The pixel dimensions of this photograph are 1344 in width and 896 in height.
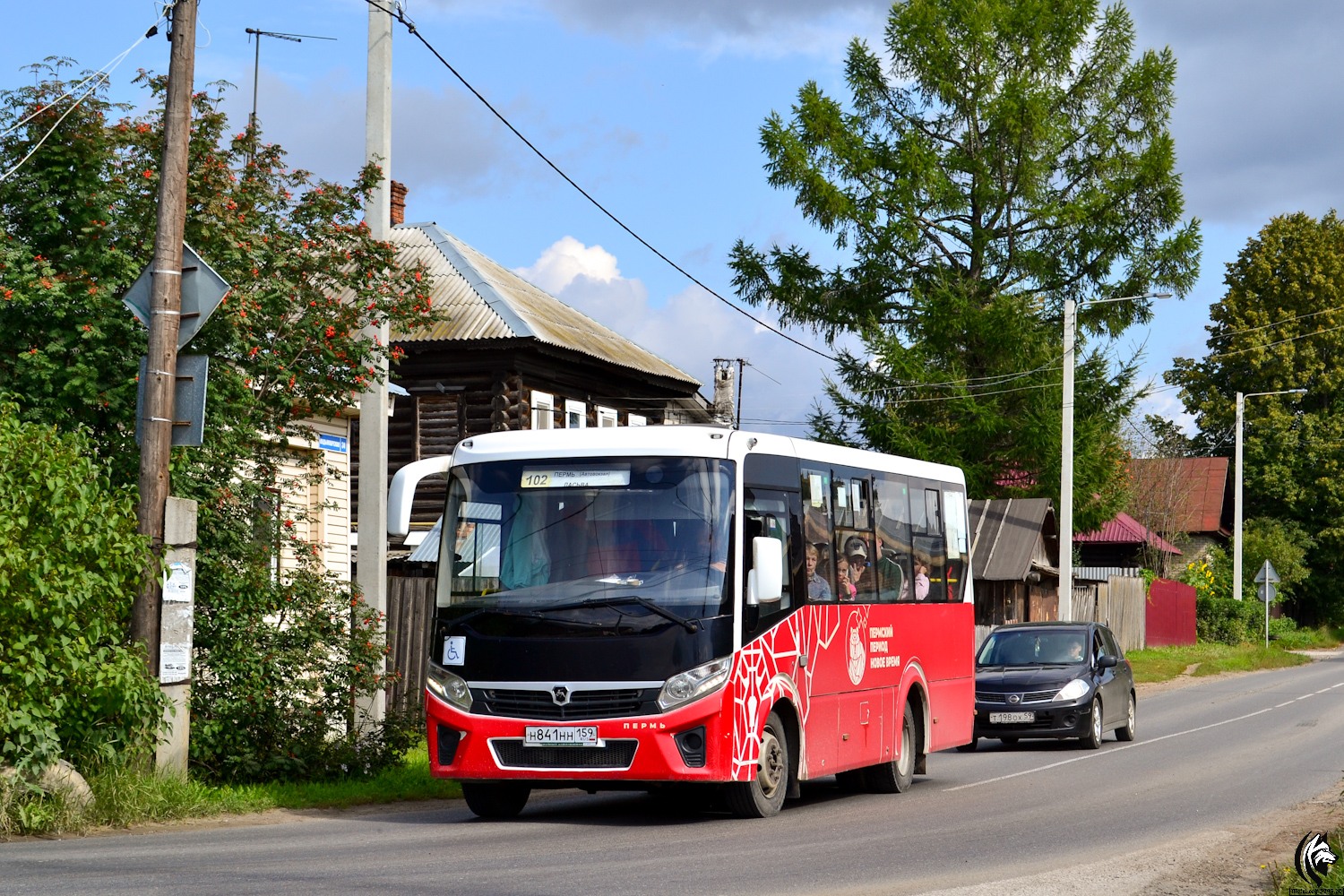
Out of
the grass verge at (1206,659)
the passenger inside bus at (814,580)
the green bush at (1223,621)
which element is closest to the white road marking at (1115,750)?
the passenger inside bus at (814,580)

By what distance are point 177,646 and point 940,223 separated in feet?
102

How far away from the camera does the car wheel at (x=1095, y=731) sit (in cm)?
2145

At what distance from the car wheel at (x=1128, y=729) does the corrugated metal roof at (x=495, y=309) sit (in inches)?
548

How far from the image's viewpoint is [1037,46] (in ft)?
137

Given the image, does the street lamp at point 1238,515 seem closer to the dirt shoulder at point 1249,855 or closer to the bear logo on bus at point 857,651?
the dirt shoulder at point 1249,855

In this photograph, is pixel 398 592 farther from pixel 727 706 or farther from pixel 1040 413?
pixel 1040 413

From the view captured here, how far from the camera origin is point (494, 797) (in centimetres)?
1351

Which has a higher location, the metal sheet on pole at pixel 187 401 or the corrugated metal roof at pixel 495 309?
the corrugated metal roof at pixel 495 309

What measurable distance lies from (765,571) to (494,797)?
2.91 meters

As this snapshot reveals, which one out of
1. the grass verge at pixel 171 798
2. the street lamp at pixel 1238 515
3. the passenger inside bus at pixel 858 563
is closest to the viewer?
the grass verge at pixel 171 798

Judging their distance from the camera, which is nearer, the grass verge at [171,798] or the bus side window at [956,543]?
the grass verge at [171,798]

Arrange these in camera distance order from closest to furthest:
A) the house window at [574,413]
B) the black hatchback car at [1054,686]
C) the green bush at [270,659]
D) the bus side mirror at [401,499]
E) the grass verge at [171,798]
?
1. the grass verge at [171,798]
2. the bus side mirror at [401,499]
3. the green bush at [270,659]
4. the black hatchback car at [1054,686]
5. the house window at [574,413]

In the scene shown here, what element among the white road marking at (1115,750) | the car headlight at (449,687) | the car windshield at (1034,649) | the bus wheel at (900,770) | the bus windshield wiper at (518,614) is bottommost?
the white road marking at (1115,750)

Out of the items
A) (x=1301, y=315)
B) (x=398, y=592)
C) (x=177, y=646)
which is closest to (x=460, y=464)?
(x=177, y=646)
